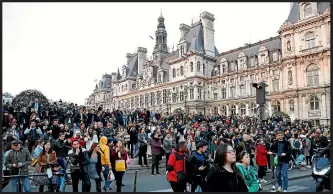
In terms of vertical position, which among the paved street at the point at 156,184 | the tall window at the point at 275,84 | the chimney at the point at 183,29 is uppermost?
the chimney at the point at 183,29

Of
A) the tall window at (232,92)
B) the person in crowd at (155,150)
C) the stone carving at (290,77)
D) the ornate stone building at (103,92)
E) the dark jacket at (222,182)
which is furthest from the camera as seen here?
the ornate stone building at (103,92)

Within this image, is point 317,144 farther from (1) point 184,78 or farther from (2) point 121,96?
(2) point 121,96

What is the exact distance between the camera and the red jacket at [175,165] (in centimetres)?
700

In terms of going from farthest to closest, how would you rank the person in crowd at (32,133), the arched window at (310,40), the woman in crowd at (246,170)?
the arched window at (310,40) < the person in crowd at (32,133) < the woman in crowd at (246,170)

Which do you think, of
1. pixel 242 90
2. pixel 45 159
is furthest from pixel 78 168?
pixel 242 90

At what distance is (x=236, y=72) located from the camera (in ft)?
165

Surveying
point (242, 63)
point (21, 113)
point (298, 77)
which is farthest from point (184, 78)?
point (21, 113)

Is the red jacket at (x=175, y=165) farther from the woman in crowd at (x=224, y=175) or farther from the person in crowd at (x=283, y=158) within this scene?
the person in crowd at (x=283, y=158)

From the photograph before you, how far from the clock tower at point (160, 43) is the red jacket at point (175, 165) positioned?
2350 inches

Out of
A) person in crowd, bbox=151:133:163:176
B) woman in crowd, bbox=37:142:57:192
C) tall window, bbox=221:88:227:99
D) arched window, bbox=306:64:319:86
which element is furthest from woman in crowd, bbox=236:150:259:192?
tall window, bbox=221:88:227:99

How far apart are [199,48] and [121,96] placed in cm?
2743

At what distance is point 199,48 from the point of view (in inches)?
2141

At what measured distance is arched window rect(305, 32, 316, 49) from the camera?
1531 inches

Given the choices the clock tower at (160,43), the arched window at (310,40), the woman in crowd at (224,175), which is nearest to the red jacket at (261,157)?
the woman in crowd at (224,175)
